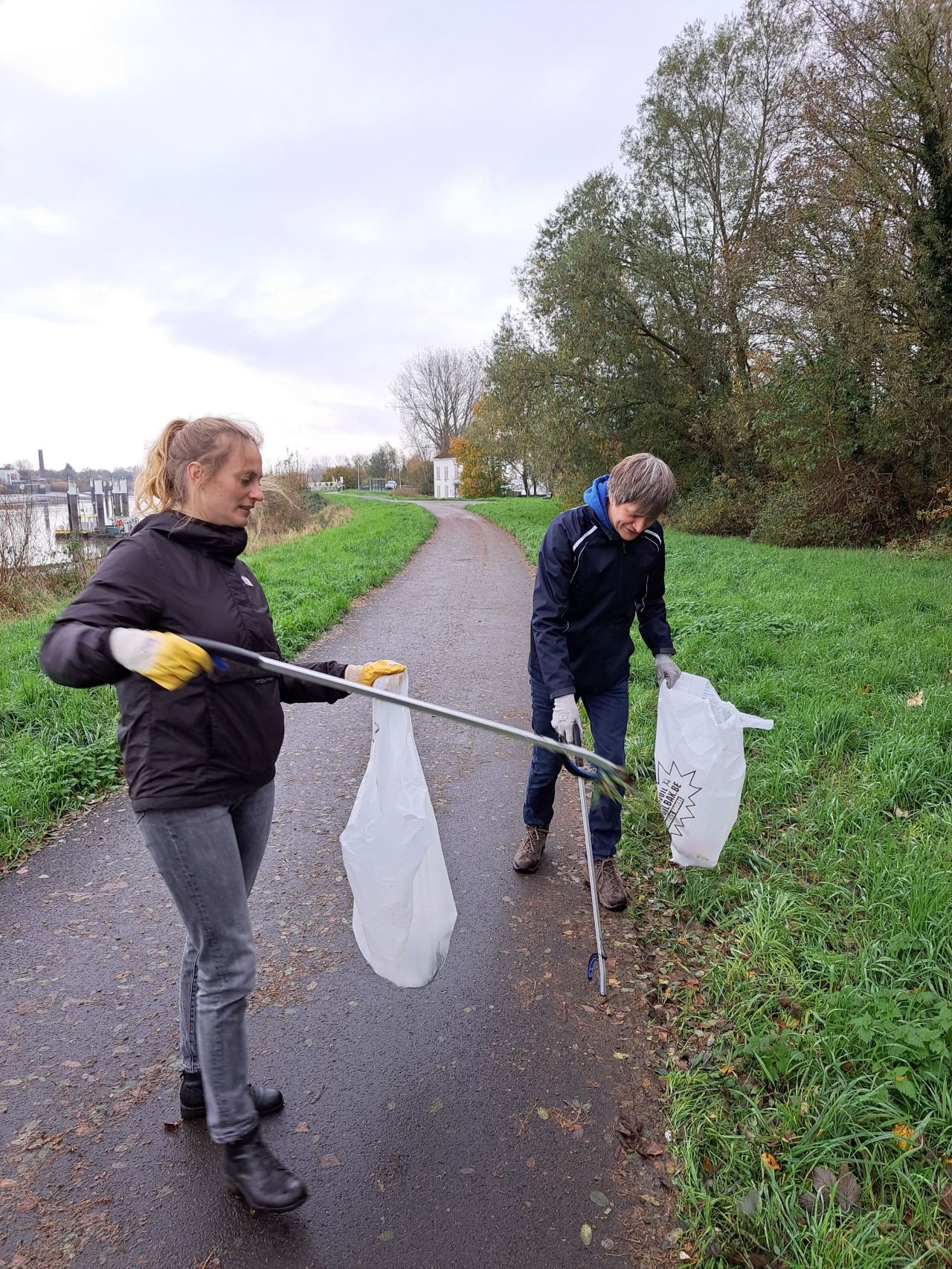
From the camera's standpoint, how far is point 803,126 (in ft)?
47.3

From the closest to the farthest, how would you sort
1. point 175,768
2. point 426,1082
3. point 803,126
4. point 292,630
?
1. point 175,768
2. point 426,1082
3. point 292,630
4. point 803,126

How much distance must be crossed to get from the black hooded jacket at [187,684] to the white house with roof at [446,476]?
2836 inches

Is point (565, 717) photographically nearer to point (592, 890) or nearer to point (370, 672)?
point (592, 890)

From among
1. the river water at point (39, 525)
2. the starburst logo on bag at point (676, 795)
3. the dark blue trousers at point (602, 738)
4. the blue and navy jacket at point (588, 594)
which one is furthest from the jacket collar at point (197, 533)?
the river water at point (39, 525)

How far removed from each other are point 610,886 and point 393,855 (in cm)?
153

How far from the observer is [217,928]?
1.95 metres

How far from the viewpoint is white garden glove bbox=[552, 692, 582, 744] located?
302 cm

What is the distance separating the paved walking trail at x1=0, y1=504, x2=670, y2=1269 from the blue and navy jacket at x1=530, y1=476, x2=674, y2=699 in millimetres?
1176

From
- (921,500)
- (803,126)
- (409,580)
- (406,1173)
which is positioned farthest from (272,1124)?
(803,126)

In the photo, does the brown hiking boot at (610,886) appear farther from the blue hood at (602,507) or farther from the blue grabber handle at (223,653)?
the blue grabber handle at (223,653)

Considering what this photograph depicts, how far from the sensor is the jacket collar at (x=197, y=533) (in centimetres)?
188

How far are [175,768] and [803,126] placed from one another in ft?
58.1

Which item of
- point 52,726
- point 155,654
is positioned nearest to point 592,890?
point 155,654

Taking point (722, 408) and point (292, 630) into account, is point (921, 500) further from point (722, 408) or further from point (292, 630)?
point (292, 630)
